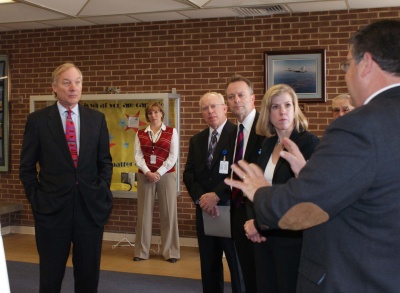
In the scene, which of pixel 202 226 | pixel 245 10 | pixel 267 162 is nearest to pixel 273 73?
pixel 245 10

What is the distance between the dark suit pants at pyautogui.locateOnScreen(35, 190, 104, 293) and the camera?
333 cm

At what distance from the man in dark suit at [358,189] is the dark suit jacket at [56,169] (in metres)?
2.00

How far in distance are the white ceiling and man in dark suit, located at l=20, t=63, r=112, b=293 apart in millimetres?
2708

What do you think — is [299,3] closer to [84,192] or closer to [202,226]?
[202,226]

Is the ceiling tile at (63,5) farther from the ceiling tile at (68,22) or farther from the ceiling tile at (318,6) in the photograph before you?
the ceiling tile at (318,6)

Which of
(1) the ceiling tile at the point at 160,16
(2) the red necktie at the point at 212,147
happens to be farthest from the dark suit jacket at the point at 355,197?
(1) the ceiling tile at the point at 160,16

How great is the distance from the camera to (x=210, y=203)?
12.1 ft

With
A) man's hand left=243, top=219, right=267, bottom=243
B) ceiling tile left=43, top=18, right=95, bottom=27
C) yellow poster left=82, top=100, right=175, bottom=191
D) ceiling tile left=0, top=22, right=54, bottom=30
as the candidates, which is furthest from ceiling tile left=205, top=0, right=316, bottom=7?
man's hand left=243, top=219, right=267, bottom=243

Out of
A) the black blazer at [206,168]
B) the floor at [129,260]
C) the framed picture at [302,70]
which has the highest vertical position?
the framed picture at [302,70]

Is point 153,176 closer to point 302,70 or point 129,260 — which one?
point 129,260

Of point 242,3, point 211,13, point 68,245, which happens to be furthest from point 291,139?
point 211,13

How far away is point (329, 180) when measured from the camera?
1.43m

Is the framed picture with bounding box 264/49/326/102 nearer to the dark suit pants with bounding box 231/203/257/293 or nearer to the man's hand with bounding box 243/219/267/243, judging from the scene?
the dark suit pants with bounding box 231/203/257/293

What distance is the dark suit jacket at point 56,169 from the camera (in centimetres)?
334
